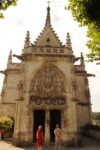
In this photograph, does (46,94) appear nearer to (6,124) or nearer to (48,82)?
(48,82)

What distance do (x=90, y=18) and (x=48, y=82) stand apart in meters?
11.3

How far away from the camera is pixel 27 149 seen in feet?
57.8

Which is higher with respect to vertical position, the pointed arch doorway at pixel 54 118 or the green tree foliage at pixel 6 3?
the green tree foliage at pixel 6 3

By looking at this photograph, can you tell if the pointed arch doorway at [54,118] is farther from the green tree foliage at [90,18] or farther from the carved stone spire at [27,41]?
the green tree foliage at [90,18]

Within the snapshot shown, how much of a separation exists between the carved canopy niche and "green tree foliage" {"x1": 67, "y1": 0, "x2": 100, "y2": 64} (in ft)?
28.9

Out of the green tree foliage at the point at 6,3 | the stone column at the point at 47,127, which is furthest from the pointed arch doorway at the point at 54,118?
the green tree foliage at the point at 6,3

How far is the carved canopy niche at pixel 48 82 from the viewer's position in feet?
69.0

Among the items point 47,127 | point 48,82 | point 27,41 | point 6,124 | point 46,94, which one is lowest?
point 47,127

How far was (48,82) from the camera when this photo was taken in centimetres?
2136

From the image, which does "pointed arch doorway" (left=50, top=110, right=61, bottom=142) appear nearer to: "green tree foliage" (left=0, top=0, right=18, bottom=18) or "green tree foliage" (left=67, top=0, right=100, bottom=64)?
"green tree foliage" (left=67, top=0, right=100, bottom=64)

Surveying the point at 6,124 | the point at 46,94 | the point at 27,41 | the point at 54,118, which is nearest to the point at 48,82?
the point at 46,94

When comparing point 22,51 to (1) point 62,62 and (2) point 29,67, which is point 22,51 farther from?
(1) point 62,62

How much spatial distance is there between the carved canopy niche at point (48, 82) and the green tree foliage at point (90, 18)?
347 inches

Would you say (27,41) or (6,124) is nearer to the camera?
(6,124)
